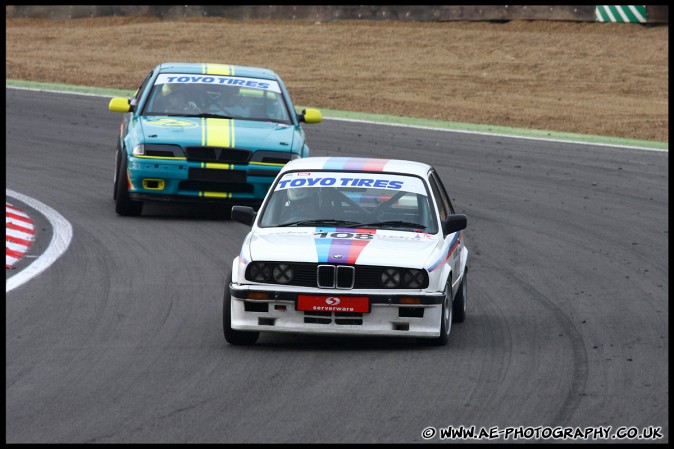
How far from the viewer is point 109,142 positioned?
21.5 m

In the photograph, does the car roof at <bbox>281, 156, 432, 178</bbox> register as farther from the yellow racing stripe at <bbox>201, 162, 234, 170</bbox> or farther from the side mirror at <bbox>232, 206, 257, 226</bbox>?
the yellow racing stripe at <bbox>201, 162, 234, 170</bbox>

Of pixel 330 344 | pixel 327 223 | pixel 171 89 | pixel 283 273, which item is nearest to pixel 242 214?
pixel 327 223

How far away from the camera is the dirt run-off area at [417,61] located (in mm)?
28031

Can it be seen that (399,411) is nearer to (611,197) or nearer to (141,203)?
(141,203)

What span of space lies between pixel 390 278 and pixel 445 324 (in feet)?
1.61

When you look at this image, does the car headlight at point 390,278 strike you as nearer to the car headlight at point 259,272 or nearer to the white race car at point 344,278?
the white race car at point 344,278

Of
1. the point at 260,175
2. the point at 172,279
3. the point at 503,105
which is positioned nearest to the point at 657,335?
the point at 172,279

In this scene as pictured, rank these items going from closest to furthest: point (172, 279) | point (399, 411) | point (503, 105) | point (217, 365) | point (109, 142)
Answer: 1. point (399, 411)
2. point (217, 365)
3. point (172, 279)
4. point (109, 142)
5. point (503, 105)

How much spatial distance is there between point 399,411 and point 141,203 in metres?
8.04

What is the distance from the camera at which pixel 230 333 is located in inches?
380

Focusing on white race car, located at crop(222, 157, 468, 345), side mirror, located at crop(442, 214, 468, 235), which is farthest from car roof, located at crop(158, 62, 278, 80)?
side mirror, located at crop(442, 214, 468, 235)

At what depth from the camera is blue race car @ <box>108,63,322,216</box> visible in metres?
15.2

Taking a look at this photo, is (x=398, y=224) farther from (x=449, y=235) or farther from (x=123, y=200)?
(x=123, y=200)

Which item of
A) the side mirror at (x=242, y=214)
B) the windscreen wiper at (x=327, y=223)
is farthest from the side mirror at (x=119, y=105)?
the windscreen wiper at (x=327, y=223)
